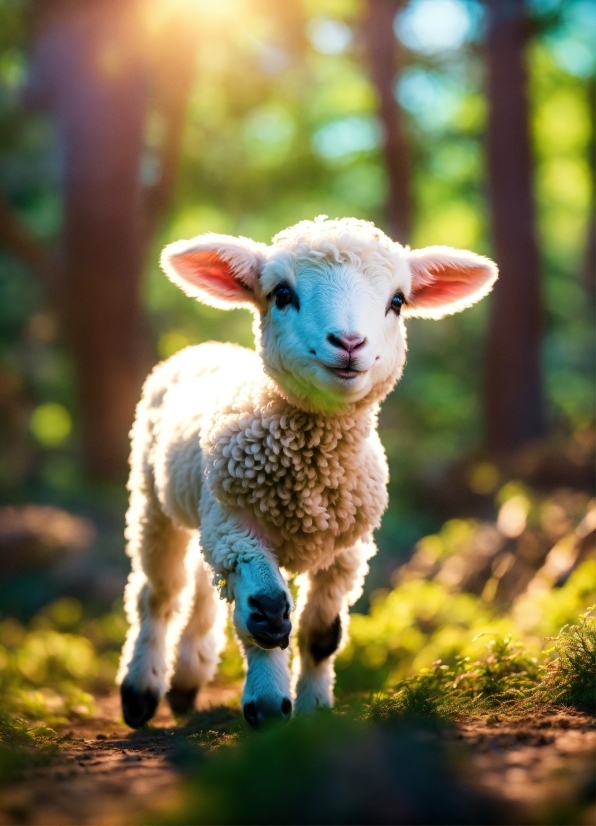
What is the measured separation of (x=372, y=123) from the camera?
24641 millimetres

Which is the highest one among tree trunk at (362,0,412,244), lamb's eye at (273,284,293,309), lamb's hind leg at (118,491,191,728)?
tree trunk at (362,0,412,244)

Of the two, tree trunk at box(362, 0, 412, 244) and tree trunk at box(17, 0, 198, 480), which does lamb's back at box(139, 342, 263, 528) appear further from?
tree trunk at box(362, 0, 412, 244)

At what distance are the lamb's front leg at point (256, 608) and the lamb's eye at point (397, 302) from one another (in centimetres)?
116

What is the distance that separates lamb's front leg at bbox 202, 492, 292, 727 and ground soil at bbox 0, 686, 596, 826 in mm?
424

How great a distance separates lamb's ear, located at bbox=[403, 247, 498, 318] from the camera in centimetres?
447

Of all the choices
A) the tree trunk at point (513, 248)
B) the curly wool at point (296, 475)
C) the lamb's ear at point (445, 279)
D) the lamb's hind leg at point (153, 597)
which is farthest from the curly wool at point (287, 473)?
the tree trunk at point (513, 248)

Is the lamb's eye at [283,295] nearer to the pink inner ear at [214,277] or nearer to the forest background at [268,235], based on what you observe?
the pink inner ear at [214,277]

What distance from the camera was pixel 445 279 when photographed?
4.58 meters

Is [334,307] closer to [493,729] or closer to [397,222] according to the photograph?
[493,729]

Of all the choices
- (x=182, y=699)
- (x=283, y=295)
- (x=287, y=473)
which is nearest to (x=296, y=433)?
(x=287, y=473)

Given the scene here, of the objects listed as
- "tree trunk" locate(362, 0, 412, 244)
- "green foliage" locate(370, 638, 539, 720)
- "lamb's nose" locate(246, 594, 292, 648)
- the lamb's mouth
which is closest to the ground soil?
"green foliage" locate(370, 638, 539, 720)

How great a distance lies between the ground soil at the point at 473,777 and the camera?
222cm

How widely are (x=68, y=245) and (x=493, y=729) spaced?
1177cm

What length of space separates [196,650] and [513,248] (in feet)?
29.6
